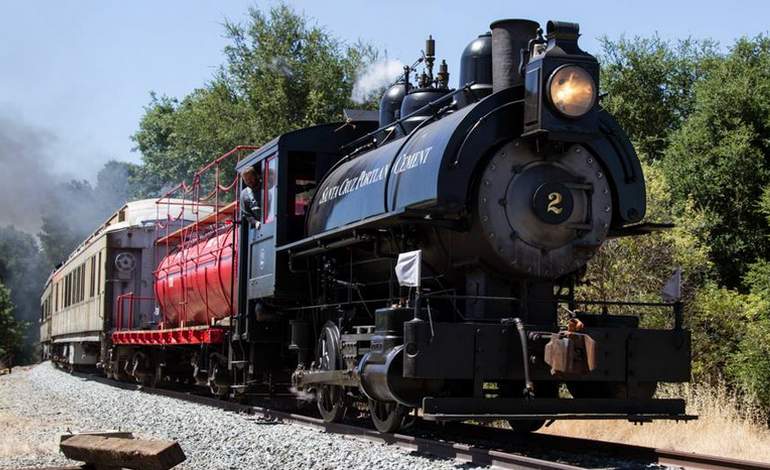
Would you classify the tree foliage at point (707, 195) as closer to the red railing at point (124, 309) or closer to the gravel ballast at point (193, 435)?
the gravel ballast at point (193, 435)

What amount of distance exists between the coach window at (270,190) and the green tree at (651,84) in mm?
22693

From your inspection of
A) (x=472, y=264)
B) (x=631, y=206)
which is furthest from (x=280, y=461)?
(x=631, y=206)

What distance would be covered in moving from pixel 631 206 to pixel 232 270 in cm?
624

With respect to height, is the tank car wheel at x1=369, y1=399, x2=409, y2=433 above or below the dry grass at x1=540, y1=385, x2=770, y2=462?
above

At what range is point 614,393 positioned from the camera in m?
8.91

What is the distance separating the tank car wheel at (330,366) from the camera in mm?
10422

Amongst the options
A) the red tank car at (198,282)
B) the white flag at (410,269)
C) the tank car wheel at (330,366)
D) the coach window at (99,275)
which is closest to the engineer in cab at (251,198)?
the red tank car at (198,282)

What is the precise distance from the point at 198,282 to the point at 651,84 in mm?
23339

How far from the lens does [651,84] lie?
34469mm

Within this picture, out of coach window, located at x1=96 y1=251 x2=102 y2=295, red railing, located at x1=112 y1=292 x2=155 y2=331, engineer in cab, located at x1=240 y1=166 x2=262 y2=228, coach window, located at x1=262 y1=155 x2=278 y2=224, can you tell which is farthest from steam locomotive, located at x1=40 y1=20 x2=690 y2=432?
coach window, located at x1=96 y1=251 x2=102 y2=295

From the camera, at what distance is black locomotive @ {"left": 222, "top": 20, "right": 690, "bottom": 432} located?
27.3 ft

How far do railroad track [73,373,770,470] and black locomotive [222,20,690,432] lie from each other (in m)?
0.32

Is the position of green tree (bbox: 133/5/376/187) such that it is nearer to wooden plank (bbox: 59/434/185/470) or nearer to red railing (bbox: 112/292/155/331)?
red railing (bbox: 112/292/155/331)

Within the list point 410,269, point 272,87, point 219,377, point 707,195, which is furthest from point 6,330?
point 410,269
